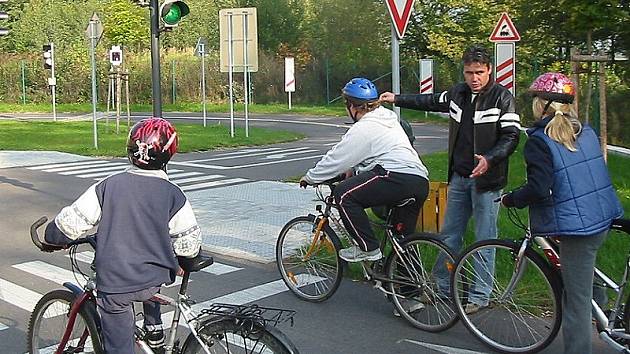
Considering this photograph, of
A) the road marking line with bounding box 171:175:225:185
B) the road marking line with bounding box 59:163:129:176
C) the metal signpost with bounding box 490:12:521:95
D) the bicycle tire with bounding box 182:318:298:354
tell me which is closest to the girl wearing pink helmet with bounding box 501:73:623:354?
the bicycle tire with bounding box 182:318:298:354

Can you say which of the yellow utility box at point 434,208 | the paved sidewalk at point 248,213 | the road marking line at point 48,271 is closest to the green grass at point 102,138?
the paved sidewalk at point 248,213

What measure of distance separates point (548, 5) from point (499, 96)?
8.52 m

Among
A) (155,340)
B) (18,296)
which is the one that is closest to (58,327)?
(155,340)

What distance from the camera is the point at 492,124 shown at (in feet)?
18.8

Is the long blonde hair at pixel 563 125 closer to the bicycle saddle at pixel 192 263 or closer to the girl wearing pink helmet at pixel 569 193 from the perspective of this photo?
the girl wearing pink helmet at pixel 569 193

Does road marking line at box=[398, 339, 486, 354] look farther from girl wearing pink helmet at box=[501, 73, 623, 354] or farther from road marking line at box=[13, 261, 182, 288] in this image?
road marking line at box=[13, 261, 182, 288]

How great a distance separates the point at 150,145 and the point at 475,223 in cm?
316

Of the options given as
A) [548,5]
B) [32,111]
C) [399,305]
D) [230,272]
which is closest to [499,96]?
[399,305]

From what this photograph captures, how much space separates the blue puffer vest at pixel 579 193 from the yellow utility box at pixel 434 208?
10.4 feet

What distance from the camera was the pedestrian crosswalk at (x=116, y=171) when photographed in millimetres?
14413

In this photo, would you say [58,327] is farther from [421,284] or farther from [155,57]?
[155,57]

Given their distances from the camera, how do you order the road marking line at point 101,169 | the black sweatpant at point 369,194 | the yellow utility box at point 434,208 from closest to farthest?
the black sweatpant at point 369,194 < the yellow utility box at point 434,208 < the road marking line at point 101,169

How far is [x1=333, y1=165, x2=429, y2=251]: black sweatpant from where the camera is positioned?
19.2 ft

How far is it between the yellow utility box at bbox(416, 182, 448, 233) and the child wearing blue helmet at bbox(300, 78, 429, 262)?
1773mm
